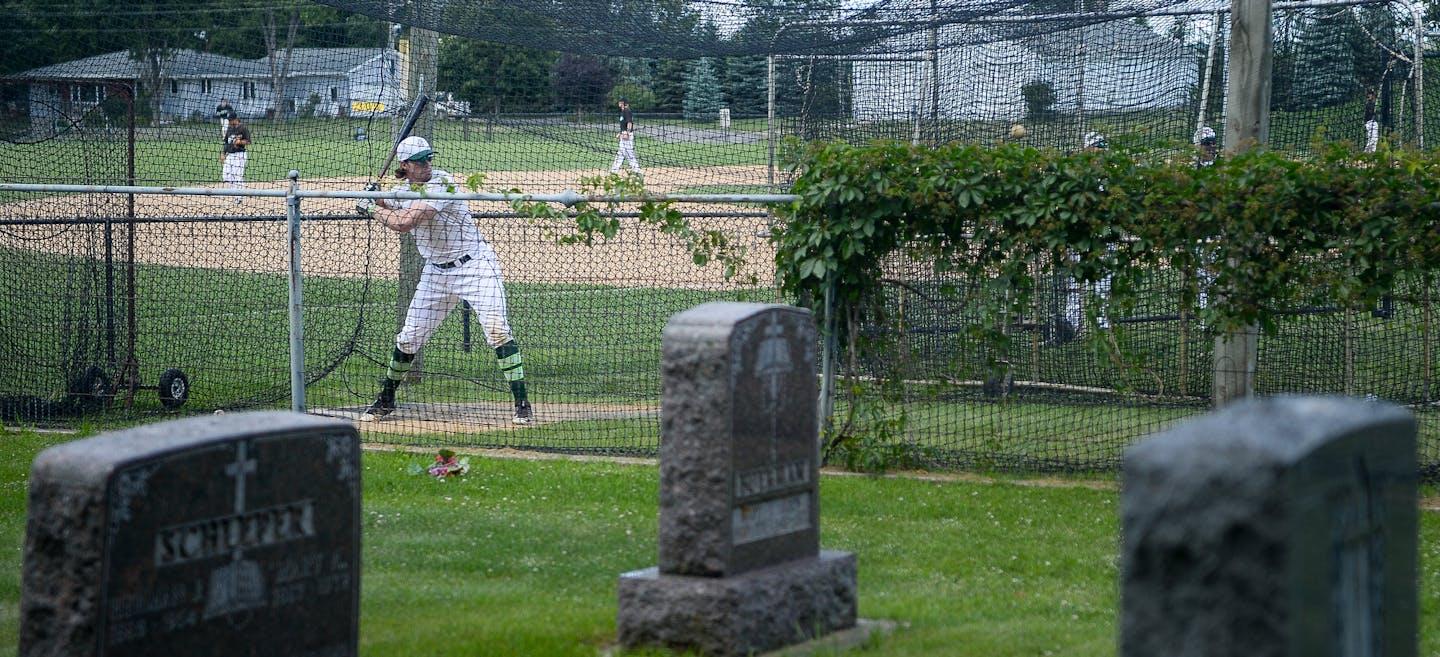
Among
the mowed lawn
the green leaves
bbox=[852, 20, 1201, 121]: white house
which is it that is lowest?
the mowed lawn

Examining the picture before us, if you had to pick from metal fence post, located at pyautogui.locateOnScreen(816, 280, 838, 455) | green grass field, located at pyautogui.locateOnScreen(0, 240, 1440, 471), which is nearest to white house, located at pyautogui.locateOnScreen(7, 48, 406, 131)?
green grass field, located at pyautogui.locateOnScreen(0, 240, 1440, 471)

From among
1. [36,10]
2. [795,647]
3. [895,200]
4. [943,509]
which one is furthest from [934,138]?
[36,10]

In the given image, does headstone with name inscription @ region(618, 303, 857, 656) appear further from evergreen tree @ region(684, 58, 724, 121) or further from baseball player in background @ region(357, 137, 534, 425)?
evergreen tree @ region(684, 58, 724, 121)

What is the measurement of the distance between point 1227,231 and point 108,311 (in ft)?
29.1

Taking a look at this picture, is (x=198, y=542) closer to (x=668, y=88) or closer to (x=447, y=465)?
(x=447, y=465)

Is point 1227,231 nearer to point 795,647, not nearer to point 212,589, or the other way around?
point 795,647

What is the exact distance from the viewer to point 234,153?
60.3 ft

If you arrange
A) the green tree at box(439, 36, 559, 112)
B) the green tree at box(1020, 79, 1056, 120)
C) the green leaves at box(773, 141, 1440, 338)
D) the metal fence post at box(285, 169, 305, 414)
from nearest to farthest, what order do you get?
the green leaves at box(773, 141, 1440, 338) → the metal fence post at box(285, 169, 305, 414) → the green tree at box(1020, 79, 1056, 120) → the green tree at box(439, 36, 559, 112)

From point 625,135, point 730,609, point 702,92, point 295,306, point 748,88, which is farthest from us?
point 702,92

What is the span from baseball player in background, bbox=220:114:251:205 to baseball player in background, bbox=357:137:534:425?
21.7 ft

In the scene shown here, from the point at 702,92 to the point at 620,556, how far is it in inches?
483

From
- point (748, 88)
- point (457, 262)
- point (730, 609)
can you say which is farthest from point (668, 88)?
point (730, 609)

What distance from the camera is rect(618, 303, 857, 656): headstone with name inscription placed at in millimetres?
5531

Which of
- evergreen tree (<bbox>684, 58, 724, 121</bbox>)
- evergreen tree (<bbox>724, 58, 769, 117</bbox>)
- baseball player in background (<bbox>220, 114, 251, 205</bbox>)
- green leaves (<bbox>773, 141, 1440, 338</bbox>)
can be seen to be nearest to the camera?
green leaves (<bbox>773, 141, 1440, 338</bbox>)
